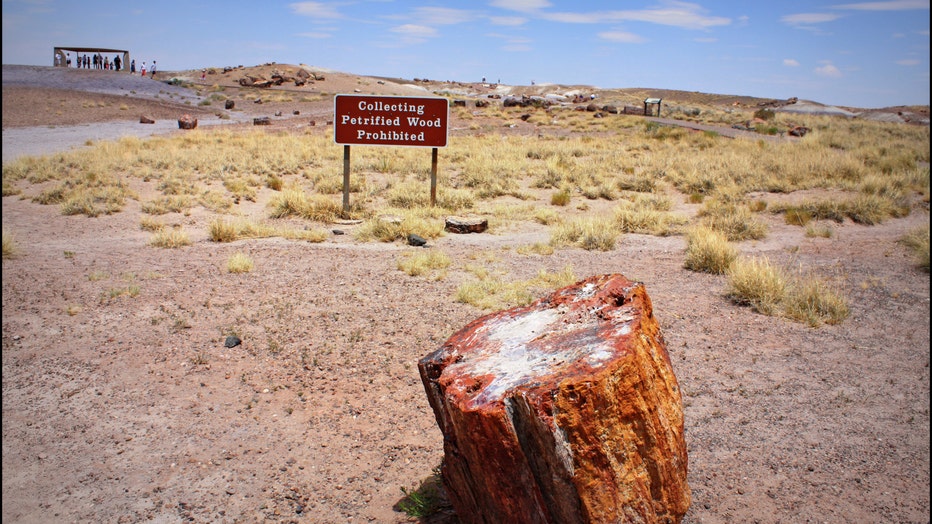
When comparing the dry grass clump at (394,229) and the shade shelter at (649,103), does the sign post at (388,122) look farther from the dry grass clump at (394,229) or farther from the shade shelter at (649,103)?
the shade shelter at (649,103)

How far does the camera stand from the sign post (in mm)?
13867

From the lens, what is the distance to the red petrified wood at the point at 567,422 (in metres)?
2.77

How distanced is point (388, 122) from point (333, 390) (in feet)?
30.3

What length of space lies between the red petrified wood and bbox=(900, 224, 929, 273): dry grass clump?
8.20 meters

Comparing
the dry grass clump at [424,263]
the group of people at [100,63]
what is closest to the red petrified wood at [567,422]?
the dry grass clump at [424,263]

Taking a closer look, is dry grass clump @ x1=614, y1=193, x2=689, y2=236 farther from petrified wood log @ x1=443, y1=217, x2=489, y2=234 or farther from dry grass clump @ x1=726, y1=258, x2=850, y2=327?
dry grass clump @ x1=726, y1=258, x2=850, y2=327

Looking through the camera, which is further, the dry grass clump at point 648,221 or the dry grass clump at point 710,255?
the dry grass clump at point 648,221

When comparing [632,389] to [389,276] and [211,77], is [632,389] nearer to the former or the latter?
[389,276]

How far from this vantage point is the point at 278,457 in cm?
486

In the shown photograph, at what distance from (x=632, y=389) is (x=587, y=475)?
0.45 m

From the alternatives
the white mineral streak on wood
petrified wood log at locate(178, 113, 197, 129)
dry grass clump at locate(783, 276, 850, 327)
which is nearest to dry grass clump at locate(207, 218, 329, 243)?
dry grass clump at locate(783, 276, 850, 327)

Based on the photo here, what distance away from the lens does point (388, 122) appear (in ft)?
45.9

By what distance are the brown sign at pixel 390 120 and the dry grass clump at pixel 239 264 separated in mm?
5194

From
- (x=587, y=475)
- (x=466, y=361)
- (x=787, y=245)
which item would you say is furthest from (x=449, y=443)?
(x=787, y=245)
